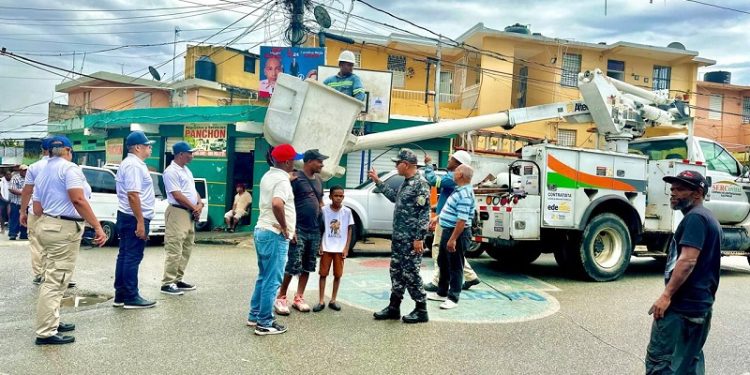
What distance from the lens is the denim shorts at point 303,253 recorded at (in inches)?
223

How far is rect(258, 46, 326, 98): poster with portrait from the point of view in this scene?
15797 millimetres

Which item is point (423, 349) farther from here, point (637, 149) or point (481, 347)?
point (637, 149)

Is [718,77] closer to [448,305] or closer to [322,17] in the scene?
[322,17]

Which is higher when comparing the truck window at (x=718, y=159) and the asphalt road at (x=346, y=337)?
the truck window at (x=718, y=159)

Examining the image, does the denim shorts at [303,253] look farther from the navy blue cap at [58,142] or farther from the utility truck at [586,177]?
the utility truck at [586,177]

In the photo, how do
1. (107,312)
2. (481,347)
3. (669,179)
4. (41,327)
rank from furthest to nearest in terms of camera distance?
1. (107,312)
2. (481,347)
3. (41,327)
4. (669,179)

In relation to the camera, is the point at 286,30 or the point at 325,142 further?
the point at 286,30

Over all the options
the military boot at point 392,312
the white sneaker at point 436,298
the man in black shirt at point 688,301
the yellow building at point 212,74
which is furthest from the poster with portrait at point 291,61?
the man in black shirt at point 688,301

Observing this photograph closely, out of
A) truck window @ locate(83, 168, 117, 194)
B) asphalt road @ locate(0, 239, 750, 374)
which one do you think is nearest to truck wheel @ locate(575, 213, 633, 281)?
asphalt road @ locate(0, 239, 750, 374)

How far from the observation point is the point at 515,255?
374 inches

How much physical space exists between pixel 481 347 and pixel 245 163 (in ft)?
41.7

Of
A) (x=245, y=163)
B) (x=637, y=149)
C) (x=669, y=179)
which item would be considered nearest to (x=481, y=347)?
(x=669, y=179)

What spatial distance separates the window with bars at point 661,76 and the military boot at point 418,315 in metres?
24.3

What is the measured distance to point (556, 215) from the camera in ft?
25.2
